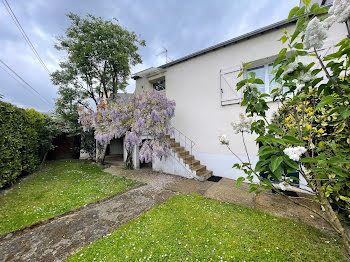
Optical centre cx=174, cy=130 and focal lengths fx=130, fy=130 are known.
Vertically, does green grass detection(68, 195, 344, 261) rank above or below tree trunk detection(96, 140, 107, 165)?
below

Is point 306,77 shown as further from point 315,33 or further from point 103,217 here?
point 103,217

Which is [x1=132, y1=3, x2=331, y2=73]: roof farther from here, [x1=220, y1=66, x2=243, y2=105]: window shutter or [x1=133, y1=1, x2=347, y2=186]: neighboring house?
[x1=220, y1=66, x2=243, y2=105]: window shutter

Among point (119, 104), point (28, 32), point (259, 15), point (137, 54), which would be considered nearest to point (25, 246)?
point (119, 104)

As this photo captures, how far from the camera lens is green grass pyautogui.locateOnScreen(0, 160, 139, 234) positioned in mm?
2725

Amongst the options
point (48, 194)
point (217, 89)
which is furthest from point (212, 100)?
point (48, 194)

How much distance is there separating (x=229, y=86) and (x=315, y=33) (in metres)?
4.11

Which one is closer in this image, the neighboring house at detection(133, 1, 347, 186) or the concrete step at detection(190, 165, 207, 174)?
the neighboring house at detection(133, 1, 347, 186)

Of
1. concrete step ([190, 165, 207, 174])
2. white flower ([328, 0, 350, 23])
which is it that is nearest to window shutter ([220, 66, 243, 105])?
concrete step ([190, 165, 207, 174])

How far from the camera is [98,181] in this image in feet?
15.5

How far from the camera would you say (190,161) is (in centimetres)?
531

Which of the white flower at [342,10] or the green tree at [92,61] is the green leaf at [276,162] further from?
the green tree at [92,61]

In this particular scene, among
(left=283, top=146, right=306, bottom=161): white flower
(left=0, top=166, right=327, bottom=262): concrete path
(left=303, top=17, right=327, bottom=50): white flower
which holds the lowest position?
(left=0, top=166, right=327, bottom=262): concrete path

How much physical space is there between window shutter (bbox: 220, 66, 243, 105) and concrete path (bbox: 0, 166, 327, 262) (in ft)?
9.79

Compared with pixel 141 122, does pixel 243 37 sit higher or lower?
higher
